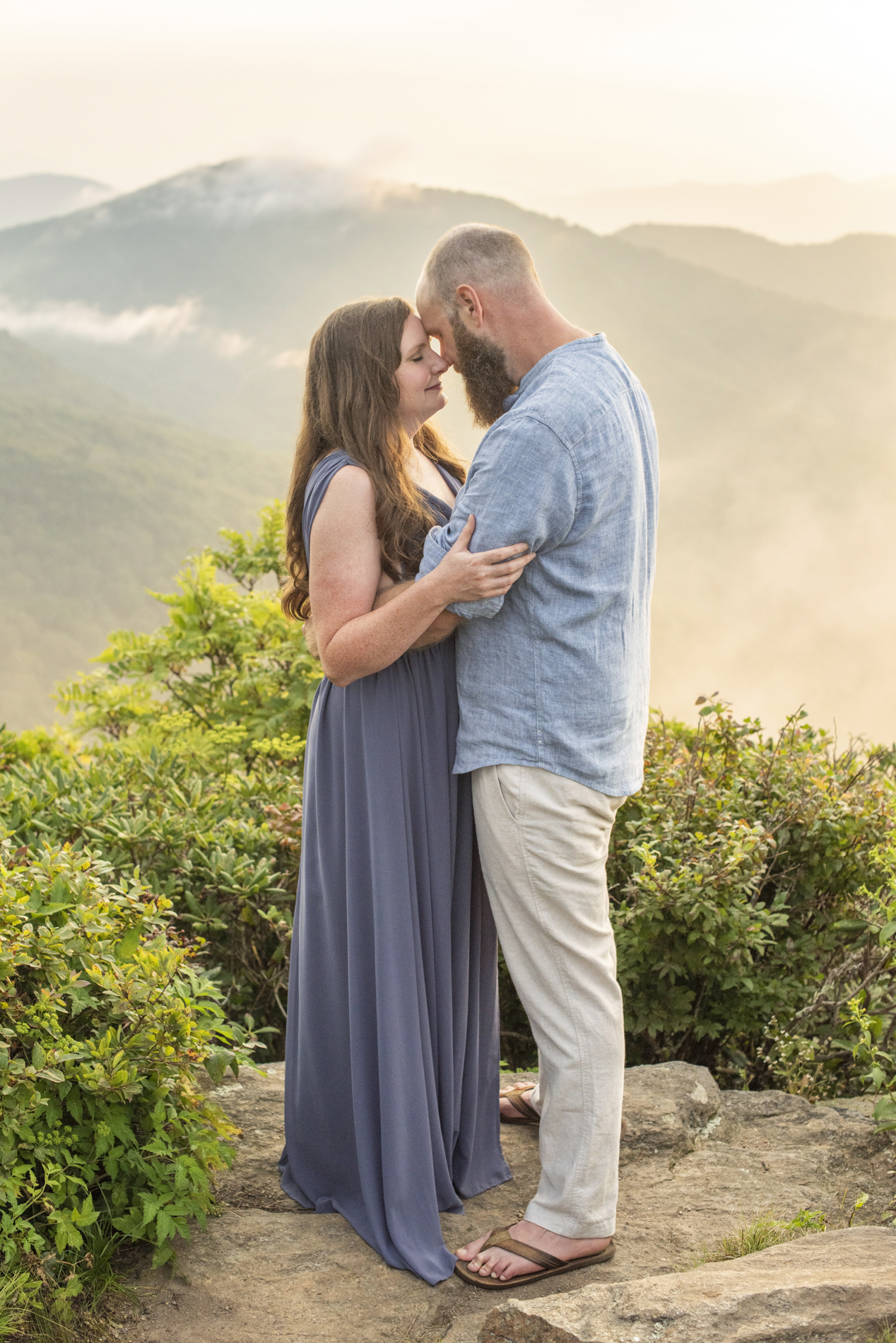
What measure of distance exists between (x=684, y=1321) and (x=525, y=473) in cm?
161

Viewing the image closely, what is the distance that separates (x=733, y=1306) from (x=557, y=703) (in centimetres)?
119

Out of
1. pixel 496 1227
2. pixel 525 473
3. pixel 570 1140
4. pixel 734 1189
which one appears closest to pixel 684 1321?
pixel 570 1140

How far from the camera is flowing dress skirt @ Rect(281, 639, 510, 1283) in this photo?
2.57 metres

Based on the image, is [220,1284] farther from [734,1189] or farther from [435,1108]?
[734,1189]

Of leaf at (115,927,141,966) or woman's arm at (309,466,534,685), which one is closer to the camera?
woman's arm at (309,466,534,685)

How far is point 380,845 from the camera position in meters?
2.57

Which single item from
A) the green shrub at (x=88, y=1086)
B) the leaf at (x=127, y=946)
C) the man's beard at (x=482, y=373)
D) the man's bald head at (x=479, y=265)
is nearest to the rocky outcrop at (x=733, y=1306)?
the green shrub at (x=88, y=1086)

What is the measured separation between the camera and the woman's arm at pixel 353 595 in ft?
7.77

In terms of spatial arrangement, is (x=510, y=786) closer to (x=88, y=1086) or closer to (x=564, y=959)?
(x=564, y=959)

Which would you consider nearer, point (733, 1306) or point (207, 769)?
point (733, 1306)

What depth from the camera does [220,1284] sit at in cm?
242

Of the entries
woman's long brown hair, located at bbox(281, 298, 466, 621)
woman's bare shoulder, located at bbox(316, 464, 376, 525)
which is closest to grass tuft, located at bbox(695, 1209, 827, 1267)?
woman's long brown hair, located at bbox(281, 298, 466, 621)

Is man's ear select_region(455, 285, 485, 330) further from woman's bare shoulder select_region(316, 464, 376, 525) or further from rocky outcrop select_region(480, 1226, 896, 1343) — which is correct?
rocky outcrop select_region(480, 1226, 896, 1343)

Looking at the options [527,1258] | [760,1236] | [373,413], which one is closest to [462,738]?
[373,413]
